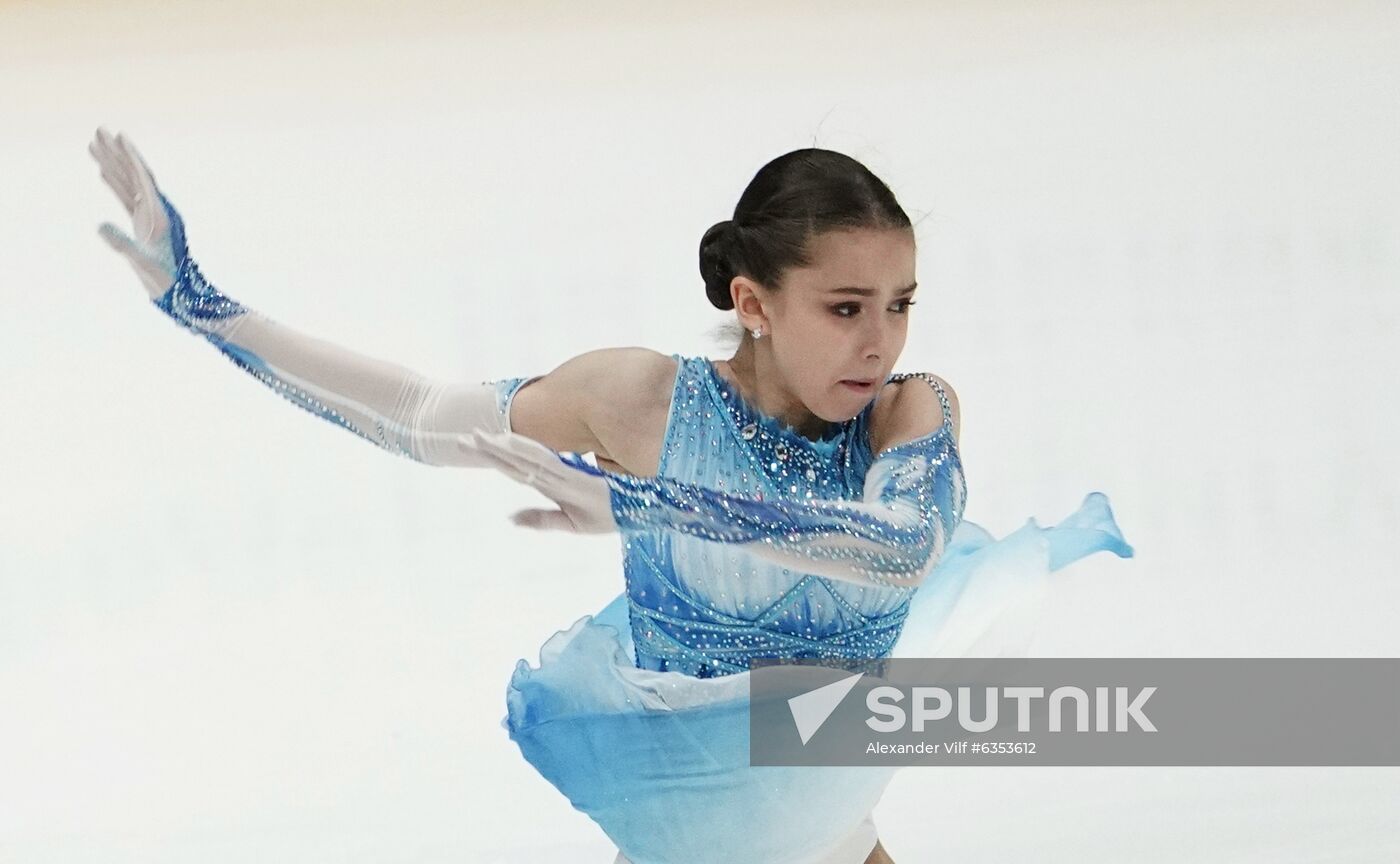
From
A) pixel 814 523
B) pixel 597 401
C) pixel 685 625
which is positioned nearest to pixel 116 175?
pixel 597 401

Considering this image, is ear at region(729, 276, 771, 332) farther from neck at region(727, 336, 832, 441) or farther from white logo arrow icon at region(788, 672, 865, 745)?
white logo arrow icon at region(788, 672, 865, 745)

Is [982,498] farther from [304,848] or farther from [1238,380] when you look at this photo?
[304,848]

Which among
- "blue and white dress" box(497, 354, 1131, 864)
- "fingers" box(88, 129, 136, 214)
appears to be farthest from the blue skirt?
"fingers" box(88, 129, 136, 214)

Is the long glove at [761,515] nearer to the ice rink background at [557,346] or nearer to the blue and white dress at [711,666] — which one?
the blue and white dress at [711,666]

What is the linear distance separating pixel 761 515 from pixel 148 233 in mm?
918

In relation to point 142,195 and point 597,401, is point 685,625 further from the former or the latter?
point 142,195

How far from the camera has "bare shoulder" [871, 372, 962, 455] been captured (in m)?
1.93

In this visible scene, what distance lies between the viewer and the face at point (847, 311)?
1882 mm

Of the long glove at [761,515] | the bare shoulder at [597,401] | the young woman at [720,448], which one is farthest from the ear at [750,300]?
the long glove at [761,515]

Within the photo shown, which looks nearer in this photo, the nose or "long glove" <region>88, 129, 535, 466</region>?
the nose

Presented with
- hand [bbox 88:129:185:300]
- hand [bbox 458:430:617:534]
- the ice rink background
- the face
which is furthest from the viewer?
the ice rink background

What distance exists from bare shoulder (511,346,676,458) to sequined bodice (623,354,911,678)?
34 mm

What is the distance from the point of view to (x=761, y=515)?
177cm

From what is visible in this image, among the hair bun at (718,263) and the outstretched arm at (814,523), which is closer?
the outstretched arm at (814,523)
